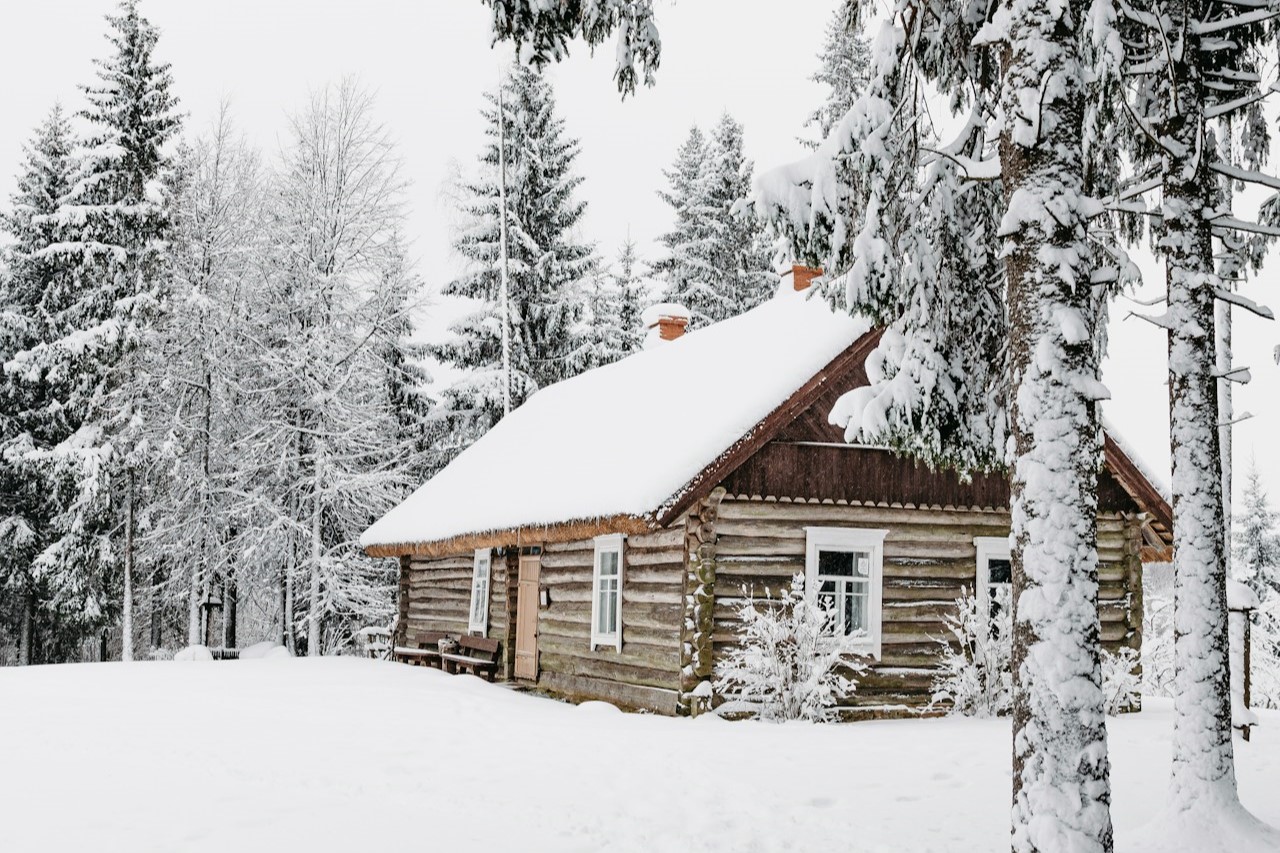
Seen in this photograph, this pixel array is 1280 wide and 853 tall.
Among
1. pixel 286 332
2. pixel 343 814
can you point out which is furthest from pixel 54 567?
pixel 343 814

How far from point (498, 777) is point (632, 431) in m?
8.00

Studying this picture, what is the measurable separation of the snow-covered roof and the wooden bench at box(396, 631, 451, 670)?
197 centimetres

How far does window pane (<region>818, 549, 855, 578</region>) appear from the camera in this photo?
15864 millimetres

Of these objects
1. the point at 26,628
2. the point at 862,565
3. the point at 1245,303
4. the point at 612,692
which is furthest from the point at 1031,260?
the point at 26,628

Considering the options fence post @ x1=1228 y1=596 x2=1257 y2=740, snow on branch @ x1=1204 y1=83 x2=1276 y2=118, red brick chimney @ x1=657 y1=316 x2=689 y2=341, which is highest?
red brick chimney @ x1=657 y1=316 x2=689 y2=341

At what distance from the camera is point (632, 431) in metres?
17.1

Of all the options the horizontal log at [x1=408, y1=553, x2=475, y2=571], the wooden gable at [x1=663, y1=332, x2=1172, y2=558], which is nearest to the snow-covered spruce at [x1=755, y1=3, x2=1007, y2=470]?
the wooden gable at [x1=663, y1=332, x2=1172, y2=558]

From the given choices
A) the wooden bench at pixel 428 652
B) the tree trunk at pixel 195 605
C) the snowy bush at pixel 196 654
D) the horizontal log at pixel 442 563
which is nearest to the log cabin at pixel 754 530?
the horizontal log at pixel 442 563

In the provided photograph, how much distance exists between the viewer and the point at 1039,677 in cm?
620

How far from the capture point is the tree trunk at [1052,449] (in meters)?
6.13

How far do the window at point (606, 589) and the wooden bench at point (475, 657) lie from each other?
3.68 m

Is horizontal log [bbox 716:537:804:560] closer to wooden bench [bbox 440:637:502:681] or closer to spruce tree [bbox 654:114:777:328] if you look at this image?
wooden bench [bbox 440:637:502:681]

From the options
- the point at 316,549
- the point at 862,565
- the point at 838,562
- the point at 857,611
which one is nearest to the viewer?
the point at 857,611

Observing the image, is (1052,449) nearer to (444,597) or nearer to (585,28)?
(585,28)
